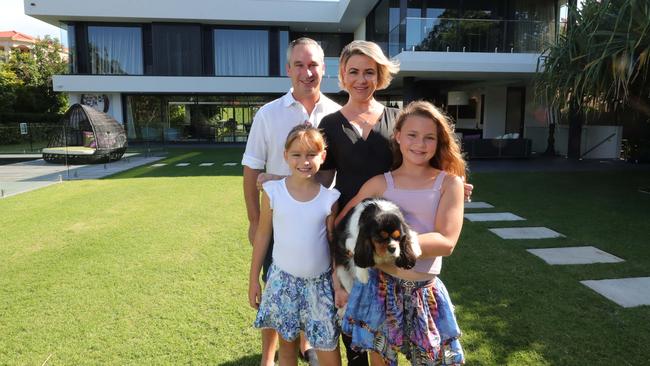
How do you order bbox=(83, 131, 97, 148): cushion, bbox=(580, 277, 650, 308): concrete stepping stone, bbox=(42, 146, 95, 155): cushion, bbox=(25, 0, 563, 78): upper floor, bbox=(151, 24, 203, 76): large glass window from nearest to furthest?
bbox=(580, 277, 650, 308): concrete stepping stone, bbox=(42, 146, 95, 155): cushion, bbox=(83, 131, 97, 148): cushion, bbox=(25, 0, 563, 78): upper floor, bbox=(151, 24, 203, 76): large glass window

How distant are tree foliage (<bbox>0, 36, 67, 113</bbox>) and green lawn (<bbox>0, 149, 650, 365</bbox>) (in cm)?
2642

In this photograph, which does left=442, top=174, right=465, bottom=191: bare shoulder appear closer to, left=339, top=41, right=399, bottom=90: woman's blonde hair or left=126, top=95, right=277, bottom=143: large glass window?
left=339, top=41, right=399, bottom=90: woman's blonde hair

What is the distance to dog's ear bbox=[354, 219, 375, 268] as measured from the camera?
1843mm

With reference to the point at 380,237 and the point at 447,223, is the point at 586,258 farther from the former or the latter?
the point at 380,237

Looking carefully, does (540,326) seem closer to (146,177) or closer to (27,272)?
(27,272)

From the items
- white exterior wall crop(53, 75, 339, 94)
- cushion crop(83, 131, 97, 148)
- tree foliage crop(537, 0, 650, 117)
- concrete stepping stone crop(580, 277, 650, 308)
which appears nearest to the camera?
concrete stepping stone crop(580, 277, 650, 308)

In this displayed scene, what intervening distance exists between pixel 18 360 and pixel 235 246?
273cm

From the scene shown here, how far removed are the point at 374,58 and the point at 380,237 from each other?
94cm

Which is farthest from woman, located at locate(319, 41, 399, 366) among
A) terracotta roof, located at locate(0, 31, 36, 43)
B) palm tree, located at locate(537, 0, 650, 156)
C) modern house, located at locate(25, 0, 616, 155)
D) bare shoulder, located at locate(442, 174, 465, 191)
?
terracotta roof, located at locate(0, 31, 36, 43)

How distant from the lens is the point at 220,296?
403cm

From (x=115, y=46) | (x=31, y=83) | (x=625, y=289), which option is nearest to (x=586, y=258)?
(x=625, y=289)

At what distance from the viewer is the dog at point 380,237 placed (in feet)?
5.92

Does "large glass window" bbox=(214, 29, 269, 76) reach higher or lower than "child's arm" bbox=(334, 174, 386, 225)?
higher

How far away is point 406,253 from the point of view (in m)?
1.82
